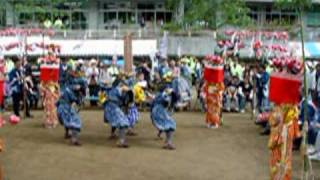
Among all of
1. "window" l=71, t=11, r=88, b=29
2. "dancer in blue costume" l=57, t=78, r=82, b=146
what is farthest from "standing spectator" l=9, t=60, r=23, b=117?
"window" l=71, t=11, r=88, b=29

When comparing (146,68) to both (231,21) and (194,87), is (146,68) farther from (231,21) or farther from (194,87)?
(231,21)

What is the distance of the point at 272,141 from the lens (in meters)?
A: 13.8

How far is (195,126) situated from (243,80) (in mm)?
4550

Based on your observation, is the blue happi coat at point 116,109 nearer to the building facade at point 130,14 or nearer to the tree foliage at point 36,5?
the tree foliage at point 36,5

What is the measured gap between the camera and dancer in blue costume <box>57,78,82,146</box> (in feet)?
61.4

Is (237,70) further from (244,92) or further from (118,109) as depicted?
(118,109)

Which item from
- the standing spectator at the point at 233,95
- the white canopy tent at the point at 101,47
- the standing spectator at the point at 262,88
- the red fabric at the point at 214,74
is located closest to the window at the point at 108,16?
the white canopy tent at the point at 101,47

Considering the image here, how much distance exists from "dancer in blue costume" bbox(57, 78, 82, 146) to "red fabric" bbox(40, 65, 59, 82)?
7.95 ft

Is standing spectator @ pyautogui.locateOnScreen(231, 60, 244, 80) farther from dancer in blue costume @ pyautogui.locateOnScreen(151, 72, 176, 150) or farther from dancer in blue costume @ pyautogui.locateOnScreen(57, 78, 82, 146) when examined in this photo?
dancer in blue costume @ pyautogui.locateOnScreen(57, 78, 82, 146)

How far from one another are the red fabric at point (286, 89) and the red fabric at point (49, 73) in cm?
894

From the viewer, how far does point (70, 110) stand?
1872cm

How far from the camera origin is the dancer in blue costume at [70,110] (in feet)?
61.4

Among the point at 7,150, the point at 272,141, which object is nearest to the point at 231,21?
the point at 7,150

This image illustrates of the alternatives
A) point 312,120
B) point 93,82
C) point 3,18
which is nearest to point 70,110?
point 312,120
